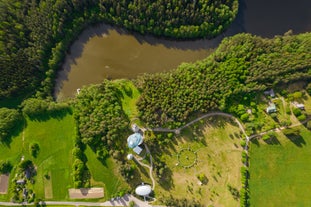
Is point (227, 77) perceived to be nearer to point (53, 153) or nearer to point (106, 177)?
point (106, 177)

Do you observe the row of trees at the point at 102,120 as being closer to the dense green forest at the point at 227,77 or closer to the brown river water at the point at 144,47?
the brown river water at the point at 144,47

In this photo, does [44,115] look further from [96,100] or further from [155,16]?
[155,16]

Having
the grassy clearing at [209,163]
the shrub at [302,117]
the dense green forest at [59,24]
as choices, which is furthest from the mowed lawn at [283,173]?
the dense green forest at [59,24]

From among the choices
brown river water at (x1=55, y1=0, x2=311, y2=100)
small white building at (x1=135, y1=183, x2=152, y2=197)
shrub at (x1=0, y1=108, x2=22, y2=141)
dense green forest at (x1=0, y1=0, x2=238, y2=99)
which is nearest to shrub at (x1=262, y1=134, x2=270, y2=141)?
brown river water at (x1=55, y1=0, x2=311, y2=100)

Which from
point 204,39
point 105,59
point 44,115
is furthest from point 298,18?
point 44,115

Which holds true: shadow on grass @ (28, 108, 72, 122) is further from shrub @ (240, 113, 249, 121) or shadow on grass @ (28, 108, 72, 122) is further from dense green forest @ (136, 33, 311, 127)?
shrub @ (240, 113, 249, 121)
